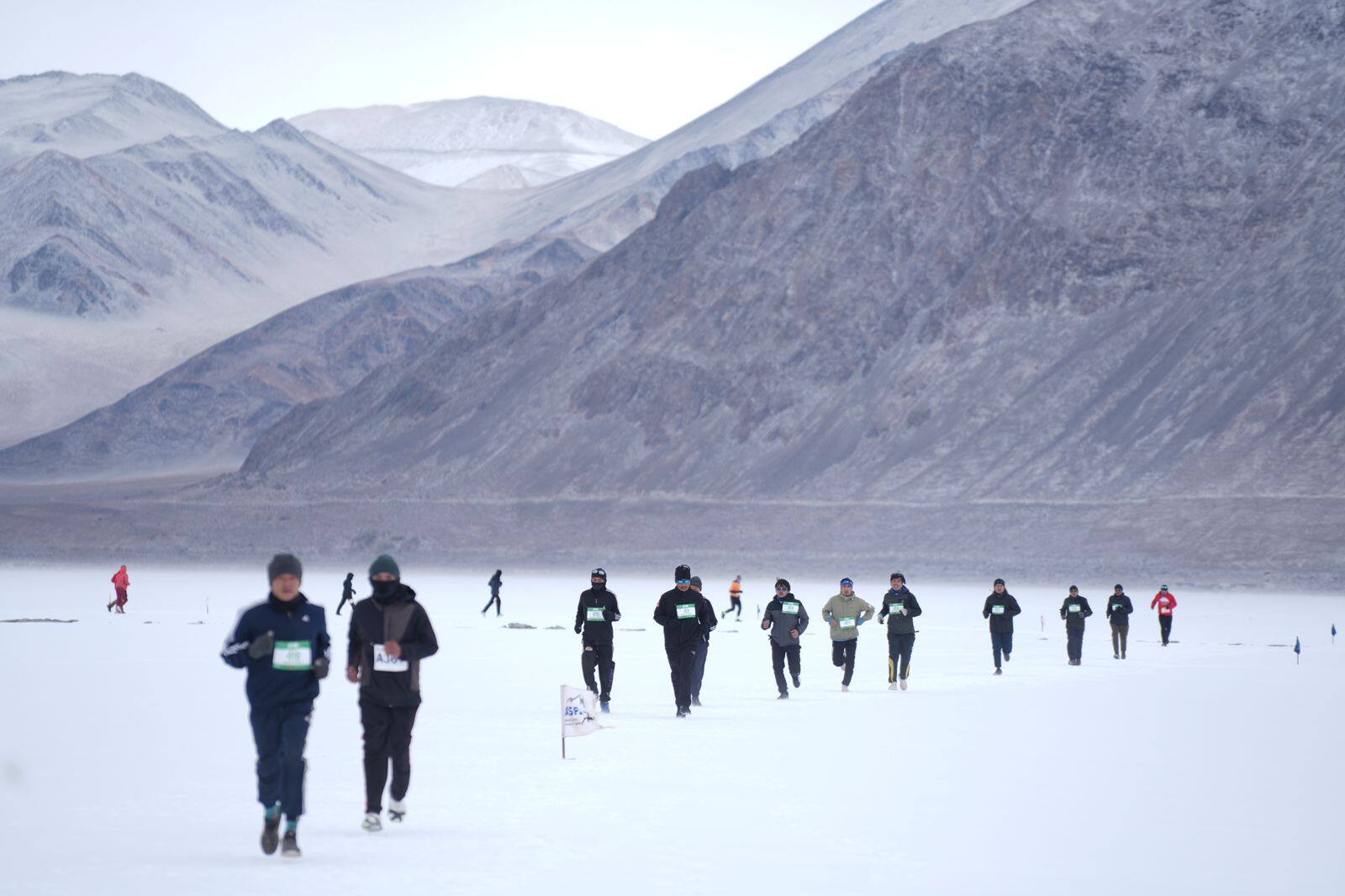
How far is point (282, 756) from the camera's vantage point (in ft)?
37.1

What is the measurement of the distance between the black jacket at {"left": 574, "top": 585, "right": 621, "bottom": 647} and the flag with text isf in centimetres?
249

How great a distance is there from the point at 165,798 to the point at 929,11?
580 feet

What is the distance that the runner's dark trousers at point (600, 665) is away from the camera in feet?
66.7

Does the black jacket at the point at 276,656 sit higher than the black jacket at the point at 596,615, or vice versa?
the black jacket at the point at 596,615

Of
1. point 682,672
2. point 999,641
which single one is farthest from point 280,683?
point 999,641

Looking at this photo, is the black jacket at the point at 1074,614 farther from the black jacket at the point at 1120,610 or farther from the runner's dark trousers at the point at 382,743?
the runner's dark trousers at the point at 382,743

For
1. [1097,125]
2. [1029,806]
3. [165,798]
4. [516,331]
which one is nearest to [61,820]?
[165,798]

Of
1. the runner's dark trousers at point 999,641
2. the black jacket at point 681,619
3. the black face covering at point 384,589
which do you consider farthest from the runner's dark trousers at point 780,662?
the black face covering at point 384,589

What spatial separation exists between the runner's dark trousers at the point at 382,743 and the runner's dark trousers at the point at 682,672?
779cm

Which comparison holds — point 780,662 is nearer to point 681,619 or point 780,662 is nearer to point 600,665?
point 681,619

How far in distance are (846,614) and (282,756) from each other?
1347 centimetres

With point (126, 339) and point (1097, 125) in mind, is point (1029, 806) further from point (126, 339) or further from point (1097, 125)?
point (126, 339)

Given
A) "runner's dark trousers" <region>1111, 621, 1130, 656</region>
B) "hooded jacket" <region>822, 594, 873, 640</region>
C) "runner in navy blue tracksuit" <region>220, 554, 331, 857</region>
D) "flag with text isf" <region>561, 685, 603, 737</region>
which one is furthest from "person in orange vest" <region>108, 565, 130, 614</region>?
"runner in navy blue tracksuit" <region>220, 554, 331, 857</region>

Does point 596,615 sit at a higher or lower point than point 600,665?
higher
